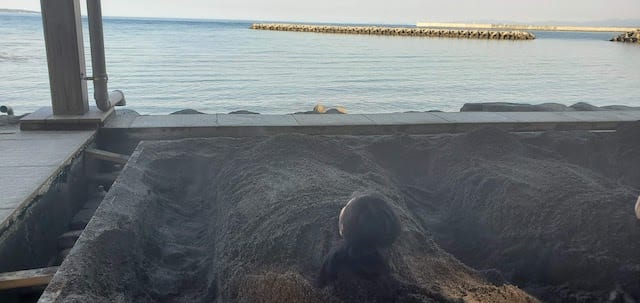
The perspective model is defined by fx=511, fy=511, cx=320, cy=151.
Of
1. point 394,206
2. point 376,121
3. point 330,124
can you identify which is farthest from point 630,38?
point 394,206

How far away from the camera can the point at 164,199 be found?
5273 millimetres

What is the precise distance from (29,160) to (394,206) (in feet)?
12.6

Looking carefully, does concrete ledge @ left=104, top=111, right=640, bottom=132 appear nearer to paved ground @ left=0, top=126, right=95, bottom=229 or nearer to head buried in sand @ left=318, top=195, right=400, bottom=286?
paved ground @ left=0, top=126, right=95, bottom=229

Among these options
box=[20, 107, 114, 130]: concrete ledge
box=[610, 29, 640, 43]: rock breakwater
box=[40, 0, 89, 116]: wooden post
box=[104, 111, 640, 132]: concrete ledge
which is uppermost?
box=[40, 0, 89, 116]: wooden post

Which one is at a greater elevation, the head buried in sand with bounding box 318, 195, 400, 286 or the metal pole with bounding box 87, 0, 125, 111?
the metal pole with bounding box 87, 0, 125, 111

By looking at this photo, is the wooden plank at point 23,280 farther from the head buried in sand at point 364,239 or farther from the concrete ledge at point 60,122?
the concrete ledge at point 60,122

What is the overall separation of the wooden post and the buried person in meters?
5.29

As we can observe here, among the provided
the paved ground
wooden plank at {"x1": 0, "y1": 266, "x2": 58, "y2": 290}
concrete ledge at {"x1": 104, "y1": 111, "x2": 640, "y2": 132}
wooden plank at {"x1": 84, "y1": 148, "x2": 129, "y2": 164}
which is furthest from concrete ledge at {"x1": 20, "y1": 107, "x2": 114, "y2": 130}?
wooden plank at {"x1": 0, "y1": 266, "x2": 58, "y2": 290}

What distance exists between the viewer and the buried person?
2805 mm

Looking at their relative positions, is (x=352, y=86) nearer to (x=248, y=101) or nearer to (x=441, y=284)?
(x=248, y=101)

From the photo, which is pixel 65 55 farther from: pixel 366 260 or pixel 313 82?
pixel 313 82

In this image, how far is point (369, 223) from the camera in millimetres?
2773

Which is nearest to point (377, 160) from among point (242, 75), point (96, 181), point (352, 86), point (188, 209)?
point (188, 209)

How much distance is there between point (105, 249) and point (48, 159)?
2343 millimetres
